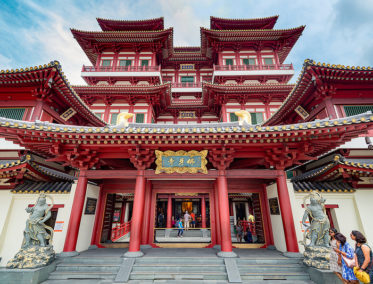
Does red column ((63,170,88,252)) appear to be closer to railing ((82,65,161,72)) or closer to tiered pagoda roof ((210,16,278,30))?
railing ((82,65,161,72))

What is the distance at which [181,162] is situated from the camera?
7555mm

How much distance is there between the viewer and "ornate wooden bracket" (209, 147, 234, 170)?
744cm

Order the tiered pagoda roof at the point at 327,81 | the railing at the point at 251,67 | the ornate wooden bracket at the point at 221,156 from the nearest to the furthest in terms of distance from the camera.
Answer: the ornate wooden bracket at the point at 221,156, the tiered pagoda roof at the point at 327,81, the railing at the point at 251,67

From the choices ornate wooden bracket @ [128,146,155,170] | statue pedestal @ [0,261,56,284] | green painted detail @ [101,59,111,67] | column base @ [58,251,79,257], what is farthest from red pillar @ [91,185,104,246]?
green painted detail @ [101,59,111,67]

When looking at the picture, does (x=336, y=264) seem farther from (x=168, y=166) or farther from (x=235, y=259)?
(x=168, y=166)

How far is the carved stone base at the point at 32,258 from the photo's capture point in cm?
570

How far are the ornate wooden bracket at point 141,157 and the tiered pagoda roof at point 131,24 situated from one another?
20.5 meters

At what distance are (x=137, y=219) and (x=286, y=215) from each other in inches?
241

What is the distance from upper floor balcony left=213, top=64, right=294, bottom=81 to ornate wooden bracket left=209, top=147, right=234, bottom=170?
14.2 metres

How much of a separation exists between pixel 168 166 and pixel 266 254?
217 inches

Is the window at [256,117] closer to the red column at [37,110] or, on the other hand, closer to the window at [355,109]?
the window at [355,109]

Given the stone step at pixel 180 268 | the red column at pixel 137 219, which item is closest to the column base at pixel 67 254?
the red column at pixel 137 219

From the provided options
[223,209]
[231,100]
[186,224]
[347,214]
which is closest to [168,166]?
[223,209]

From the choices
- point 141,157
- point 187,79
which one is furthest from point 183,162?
point 187,79
